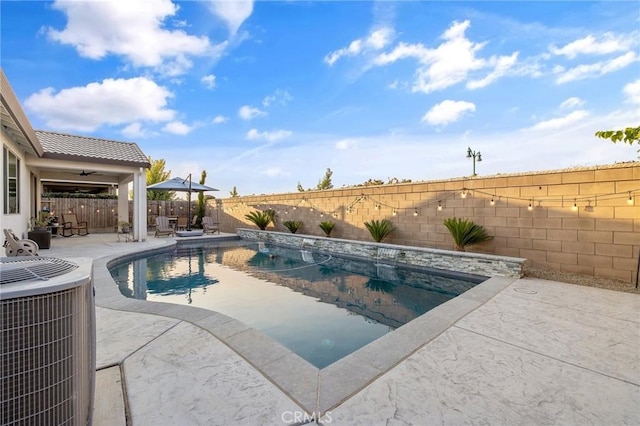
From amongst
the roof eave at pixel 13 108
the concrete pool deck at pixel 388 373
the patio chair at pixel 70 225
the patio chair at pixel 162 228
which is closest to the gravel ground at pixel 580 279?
the concrete pool deck at pixel 388 373

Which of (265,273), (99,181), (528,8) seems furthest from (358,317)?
(99,181)

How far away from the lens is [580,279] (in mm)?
6105

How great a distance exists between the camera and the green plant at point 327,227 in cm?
1173

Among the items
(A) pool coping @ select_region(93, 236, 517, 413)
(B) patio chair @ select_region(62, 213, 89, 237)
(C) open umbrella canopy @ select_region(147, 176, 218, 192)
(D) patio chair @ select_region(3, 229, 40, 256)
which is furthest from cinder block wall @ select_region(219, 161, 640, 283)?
(B) patio chair @ select_region(62, 213, 89, 237)

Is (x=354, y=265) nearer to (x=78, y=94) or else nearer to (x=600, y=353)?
(x=600, y=353)

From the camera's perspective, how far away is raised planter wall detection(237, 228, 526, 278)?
658 cm

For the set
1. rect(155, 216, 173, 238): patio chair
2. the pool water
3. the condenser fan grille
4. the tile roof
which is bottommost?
the pool water

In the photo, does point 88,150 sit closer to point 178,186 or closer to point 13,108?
point 178,186

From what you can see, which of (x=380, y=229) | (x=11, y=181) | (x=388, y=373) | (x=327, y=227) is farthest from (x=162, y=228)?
(x=388, y=373)

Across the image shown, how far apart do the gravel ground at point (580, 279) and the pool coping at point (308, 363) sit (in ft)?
8.96

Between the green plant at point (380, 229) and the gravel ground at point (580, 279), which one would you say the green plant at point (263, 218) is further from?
the gravel ground at point (580, 279)

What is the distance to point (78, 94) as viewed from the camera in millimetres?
10328

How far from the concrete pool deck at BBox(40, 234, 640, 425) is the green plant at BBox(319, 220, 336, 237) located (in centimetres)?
783

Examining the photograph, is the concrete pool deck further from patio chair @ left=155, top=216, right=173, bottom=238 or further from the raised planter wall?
patio chair @ left=155, top=216, right=173, bottom=238
